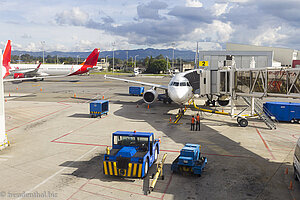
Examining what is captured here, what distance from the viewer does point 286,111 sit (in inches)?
1219

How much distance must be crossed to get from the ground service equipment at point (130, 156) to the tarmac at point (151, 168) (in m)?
0.61

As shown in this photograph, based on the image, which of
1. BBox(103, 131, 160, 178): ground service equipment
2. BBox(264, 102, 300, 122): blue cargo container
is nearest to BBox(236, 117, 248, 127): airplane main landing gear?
BBox(264, 102, 300, 122): blue cargo container

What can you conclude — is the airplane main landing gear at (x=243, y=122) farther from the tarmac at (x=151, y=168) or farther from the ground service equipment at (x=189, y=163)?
the ground service equipment at (x=189, y=163)

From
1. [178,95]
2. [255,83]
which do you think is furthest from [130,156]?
[178,95]

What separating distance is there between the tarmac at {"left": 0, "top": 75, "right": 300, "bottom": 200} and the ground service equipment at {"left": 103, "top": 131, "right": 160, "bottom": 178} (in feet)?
2.01

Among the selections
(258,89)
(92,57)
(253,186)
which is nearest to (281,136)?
(258,89)

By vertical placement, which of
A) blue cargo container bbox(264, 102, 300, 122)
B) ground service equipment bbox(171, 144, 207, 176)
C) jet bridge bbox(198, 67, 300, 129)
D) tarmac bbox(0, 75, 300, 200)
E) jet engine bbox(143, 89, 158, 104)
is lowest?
tarmac bbox(0, 75, 300, 200)

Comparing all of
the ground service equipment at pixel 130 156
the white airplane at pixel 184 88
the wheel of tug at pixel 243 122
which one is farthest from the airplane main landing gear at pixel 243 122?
the ground service equipment at pixel 130 156

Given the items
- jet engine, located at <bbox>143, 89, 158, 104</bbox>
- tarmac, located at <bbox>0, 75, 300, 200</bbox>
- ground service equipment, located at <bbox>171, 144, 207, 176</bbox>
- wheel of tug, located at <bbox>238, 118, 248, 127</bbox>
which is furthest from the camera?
jet engine, located at <bbox>143, 89, 158, 104</bbox>

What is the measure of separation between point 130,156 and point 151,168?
107 inches

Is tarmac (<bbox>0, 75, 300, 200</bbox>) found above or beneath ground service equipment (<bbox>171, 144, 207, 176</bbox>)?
beneath

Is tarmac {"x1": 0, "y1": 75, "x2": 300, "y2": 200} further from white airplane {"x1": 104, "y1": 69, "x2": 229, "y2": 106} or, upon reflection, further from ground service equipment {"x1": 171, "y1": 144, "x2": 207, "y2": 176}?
white airplane {"x1": 104, "y1": 69, "x2": 229, "y2": 106}

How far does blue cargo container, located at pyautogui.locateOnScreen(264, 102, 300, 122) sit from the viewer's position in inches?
1203

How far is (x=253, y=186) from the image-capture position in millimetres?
14336
